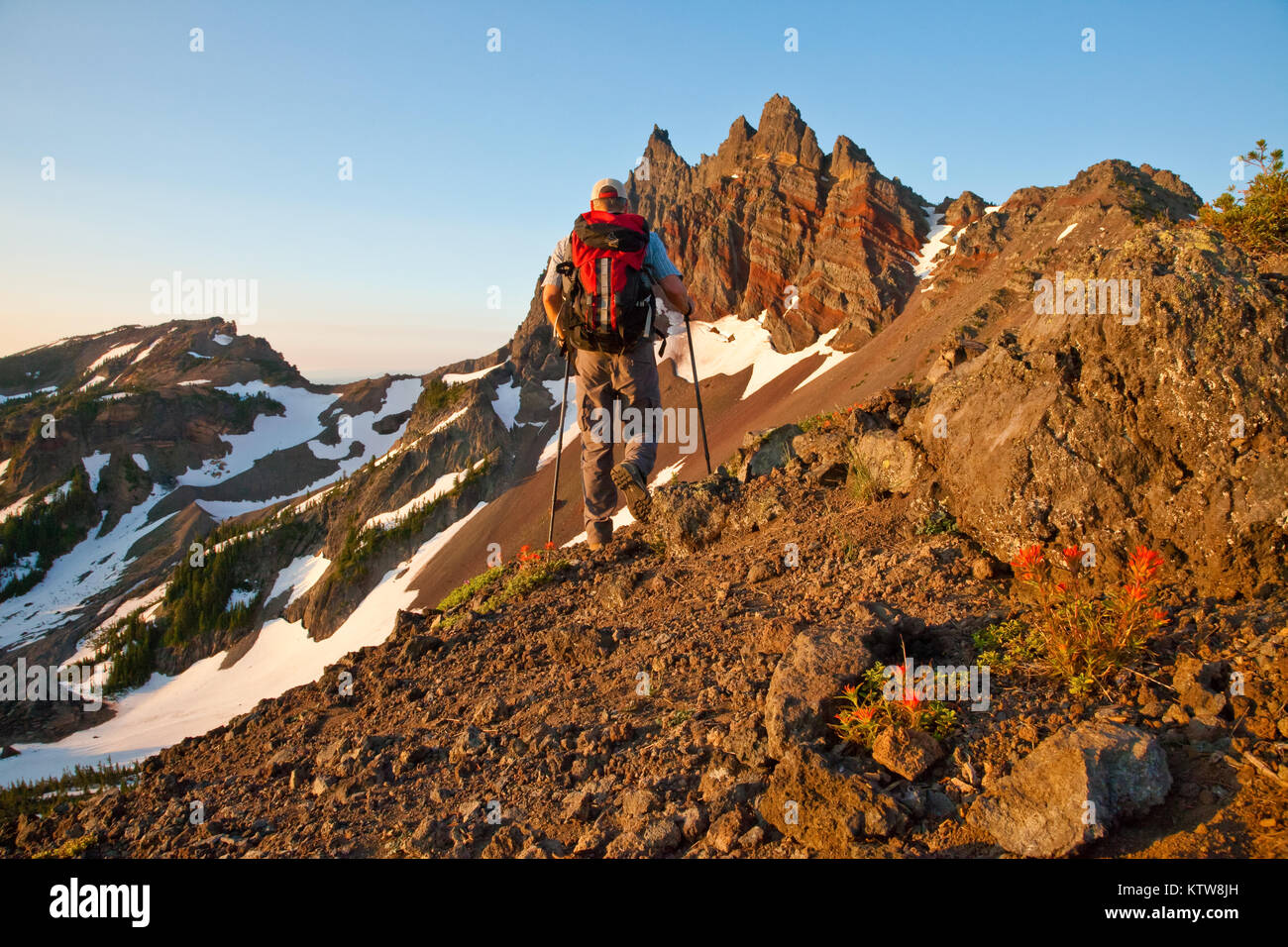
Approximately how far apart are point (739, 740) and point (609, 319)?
184 inches

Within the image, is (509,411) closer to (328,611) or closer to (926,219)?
(328,611)

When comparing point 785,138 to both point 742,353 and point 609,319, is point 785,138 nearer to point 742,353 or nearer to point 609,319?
point 742,353

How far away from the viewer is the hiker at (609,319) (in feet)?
23.7

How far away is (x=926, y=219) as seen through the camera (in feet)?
195

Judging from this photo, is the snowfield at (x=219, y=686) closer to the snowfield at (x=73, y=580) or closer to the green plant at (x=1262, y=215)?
the snowfield at (x=73, y=580)

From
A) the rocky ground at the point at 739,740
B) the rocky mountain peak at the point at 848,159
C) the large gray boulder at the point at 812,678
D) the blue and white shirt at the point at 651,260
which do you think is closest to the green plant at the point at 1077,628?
the rocky ground at the point at 739,740

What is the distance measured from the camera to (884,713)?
3691mm

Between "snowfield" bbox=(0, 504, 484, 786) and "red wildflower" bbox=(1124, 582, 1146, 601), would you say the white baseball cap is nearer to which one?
"red wildflower" bbox=(1124, 582, 1146, 601)

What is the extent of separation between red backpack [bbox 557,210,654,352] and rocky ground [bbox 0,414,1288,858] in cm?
255

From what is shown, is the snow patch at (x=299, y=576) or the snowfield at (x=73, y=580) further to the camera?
the snowfield at (x=73, y=580)

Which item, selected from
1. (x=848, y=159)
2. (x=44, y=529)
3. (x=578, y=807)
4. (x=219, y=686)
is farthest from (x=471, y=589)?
(x=44, y=529)

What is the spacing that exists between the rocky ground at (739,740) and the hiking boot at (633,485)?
114 centimetres

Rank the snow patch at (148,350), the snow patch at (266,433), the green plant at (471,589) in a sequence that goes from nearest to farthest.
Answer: the green plant at (471,589)
the snow patch at (266,433)
the snow patch at (148,350)
